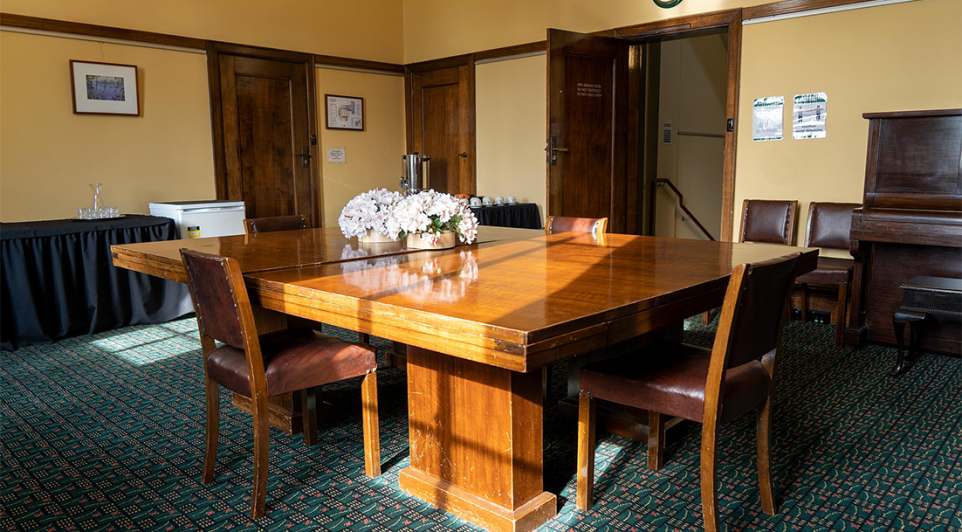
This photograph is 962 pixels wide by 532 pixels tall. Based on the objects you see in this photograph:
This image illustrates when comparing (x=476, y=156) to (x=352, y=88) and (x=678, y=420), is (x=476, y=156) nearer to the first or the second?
(x=352, y=88)

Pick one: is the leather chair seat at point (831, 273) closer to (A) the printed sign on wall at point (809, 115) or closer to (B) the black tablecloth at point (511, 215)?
(A) the printed sign on wall at point (809, 115)

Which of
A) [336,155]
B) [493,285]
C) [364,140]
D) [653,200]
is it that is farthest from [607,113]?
[493,285]

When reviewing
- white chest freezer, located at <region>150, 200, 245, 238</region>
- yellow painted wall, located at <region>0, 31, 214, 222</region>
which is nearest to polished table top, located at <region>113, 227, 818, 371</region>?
white chest freezer, located at <region>150, 200, 245, 238</region>

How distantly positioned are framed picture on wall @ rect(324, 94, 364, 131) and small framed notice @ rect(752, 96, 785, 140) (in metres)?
4.07

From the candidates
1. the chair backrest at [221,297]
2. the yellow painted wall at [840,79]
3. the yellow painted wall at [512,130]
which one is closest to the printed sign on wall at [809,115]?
the yellow painted wall at [840,79]

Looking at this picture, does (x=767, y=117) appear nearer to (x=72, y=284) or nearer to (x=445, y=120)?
(x=445, y=120)

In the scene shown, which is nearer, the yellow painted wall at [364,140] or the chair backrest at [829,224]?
the chair backrest at [829,224]

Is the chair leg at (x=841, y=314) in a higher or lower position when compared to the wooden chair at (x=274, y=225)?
lower

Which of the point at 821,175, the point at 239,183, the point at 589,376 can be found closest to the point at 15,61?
the point at 239,183

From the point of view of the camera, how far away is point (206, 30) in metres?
6.07

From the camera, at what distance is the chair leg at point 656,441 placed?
2.39 meters

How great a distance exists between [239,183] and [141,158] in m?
0.91

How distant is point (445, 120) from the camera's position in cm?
738

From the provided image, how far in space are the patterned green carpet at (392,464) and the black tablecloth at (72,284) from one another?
71 centimetres
